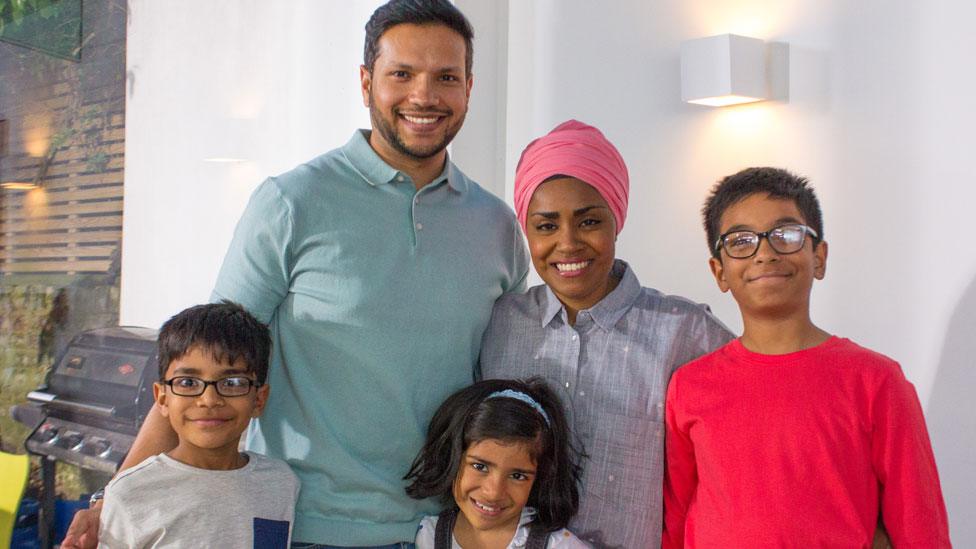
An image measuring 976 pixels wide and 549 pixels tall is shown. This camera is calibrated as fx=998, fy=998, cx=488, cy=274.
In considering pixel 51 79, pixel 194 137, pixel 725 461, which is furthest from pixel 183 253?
pixel 725 461

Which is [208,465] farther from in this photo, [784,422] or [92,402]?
[92,402]

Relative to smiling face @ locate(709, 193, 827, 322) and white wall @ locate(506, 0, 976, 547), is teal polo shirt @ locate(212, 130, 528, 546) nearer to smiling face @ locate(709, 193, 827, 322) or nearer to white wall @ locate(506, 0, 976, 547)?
smiling face @ locate(709, 193, 827, 322)

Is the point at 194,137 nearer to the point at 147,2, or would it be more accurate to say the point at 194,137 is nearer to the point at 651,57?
the point at 147,2

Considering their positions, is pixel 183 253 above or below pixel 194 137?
below

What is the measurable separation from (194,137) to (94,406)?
→ 93 cm

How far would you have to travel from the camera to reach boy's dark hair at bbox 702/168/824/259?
191 cm

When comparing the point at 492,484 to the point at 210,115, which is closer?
the point at 492,484

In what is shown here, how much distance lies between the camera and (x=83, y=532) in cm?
176

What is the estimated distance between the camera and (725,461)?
6.02 feet

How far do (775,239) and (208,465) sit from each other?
1150mm

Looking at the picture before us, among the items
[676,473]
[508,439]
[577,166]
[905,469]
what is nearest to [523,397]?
[508,439]

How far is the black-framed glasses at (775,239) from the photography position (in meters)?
1.86

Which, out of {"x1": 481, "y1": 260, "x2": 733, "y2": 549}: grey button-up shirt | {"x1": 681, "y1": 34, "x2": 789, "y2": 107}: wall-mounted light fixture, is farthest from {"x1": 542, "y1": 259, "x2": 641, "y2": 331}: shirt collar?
{"x1": 681, "y1": 34, "x2": 789, "y2": 107}: wall-mounted light fixture

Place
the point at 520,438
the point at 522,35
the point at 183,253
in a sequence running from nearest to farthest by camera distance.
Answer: the point at 520,438 → the point at 183,253 → the point at 522,35
